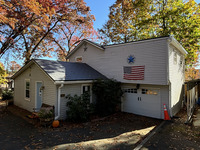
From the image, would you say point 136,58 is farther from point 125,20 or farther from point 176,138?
point 125,20

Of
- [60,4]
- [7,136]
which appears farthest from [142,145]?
[60,4]

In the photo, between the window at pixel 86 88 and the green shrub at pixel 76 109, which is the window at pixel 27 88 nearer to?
the green shrub at pixel 76 109

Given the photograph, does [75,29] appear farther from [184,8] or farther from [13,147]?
[13,147]

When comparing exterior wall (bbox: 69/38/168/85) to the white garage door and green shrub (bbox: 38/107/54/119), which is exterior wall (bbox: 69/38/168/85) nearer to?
the white garage door

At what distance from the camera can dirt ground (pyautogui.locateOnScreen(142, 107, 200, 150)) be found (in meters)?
5.20

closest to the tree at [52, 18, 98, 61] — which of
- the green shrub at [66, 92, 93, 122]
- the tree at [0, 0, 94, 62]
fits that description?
the tree at [0, 0, 94, 62]

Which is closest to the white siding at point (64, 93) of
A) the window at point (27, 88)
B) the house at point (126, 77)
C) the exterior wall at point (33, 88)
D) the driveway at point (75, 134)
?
the house at point (126, 77)

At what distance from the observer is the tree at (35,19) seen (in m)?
12.5

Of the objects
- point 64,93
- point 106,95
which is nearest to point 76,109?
point 64,93

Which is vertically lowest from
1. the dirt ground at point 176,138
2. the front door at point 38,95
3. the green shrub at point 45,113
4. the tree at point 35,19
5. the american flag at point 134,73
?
the dirt ground at point 176,138

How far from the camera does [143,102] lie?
981cm

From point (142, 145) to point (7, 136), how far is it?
616 cm

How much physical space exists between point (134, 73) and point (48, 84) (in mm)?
6247

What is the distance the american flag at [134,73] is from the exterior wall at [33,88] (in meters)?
5.43
